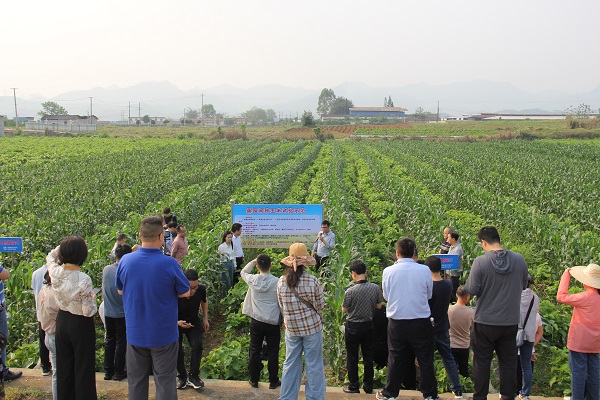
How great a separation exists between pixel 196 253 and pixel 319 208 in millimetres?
2719

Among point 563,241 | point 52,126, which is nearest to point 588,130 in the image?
point 563,241

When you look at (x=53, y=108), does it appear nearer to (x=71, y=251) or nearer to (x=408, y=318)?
(x=71, y=251)

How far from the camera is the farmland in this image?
7188mm

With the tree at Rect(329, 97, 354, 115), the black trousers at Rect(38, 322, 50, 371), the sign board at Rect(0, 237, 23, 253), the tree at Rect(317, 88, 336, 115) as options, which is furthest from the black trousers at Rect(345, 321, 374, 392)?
the tree at Rect(317, 88, 336, 115)

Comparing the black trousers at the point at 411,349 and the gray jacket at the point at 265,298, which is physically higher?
the gray jacket at the point at 265,298

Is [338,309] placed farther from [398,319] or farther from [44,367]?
[44,367]

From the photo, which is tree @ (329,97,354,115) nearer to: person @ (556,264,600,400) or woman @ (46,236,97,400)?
person @ (556,264,600,400)

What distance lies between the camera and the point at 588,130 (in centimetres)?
6219

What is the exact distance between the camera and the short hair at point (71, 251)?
14.9 feet

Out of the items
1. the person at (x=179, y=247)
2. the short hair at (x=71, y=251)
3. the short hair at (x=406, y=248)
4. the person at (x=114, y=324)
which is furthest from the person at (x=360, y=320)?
the person at (x=179, y=247)

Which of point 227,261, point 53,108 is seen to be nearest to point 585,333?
point 227,261

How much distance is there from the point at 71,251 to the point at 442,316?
13.0ft

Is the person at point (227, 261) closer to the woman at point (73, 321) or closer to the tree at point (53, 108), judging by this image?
the woman at point (73, 321)

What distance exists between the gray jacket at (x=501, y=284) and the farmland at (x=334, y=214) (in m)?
2.08
